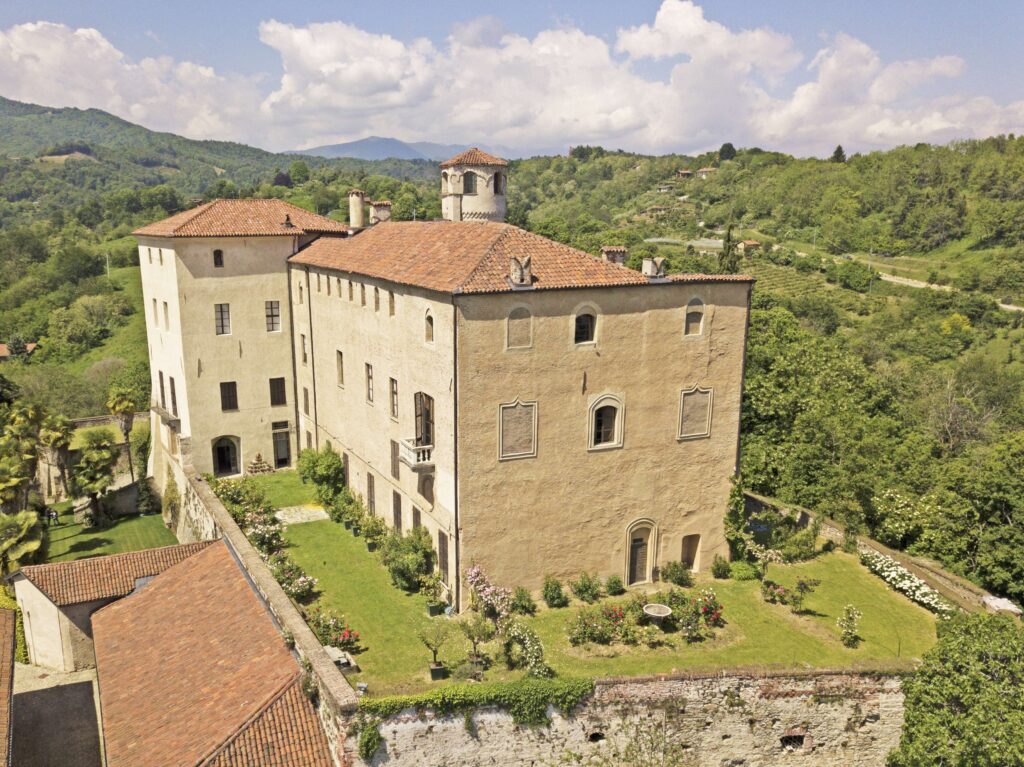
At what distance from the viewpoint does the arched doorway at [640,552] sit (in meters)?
29.3

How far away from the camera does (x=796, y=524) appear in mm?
36719

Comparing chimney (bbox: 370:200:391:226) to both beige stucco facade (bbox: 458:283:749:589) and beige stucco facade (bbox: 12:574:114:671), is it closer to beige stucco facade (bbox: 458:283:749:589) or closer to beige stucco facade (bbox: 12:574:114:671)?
beige stucco facade (bbox: 458:283:749:589)

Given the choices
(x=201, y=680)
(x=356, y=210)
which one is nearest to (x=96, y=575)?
(x=201, y=680)

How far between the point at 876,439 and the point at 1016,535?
9129 mm

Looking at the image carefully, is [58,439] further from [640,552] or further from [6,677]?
[640,552]

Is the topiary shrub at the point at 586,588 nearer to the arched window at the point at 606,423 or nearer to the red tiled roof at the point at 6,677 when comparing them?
the arched window at the point at 606,423

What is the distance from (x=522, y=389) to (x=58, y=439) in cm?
2983

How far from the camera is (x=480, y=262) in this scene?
2580 centimetres

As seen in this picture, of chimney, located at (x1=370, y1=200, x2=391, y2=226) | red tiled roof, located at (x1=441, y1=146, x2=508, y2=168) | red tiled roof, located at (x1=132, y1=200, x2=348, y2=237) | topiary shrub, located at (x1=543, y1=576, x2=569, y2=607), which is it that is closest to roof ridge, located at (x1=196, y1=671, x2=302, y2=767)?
topiary shrub, located at (x1=543, y1=576, x2=569, y2=607)

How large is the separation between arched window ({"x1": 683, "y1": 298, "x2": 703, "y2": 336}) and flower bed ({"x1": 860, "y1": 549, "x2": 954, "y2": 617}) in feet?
43.7

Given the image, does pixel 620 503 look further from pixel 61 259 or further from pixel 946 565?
pixel 61 259

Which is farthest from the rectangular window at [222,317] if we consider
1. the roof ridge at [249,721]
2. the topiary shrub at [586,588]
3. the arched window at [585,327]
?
the roof ridge at [249,721]

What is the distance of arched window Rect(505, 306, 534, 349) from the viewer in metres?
25.6

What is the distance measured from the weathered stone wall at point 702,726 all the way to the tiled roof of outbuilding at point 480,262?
1306 cm
